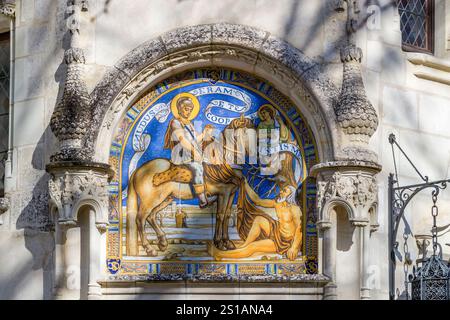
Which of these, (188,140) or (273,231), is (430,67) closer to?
(273,231)

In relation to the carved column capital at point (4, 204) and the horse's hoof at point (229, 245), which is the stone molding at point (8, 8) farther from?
the horse's hoof at point (229, 245)

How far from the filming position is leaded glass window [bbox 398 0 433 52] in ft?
61.1

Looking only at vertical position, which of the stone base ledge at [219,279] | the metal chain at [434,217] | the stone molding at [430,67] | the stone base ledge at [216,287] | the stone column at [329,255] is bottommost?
the stone base ledge at [216,287]

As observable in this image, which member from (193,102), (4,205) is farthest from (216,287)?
(4,205)

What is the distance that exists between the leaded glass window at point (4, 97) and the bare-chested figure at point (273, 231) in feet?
9.62

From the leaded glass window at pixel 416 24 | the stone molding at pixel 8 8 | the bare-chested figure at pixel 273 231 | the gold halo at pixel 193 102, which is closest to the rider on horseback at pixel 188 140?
the gold halo at pixel 193 102

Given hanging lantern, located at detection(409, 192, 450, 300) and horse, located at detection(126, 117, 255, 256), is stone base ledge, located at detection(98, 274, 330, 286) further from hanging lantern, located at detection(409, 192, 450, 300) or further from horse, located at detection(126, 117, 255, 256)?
hanging lantern, located at detection(409, 192, 450, 300)

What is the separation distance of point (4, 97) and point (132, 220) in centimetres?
254

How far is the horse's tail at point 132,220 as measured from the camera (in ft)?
57.2

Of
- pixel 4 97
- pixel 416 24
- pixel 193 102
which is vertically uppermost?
pixel 416 24

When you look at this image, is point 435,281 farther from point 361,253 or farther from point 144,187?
point 144,187

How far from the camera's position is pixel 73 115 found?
1722 cm

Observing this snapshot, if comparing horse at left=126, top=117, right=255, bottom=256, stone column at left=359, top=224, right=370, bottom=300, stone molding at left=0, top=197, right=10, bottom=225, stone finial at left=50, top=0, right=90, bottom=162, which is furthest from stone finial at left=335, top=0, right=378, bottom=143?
stone molding at left=0, top=197, right=10, bottom=225

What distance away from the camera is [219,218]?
57.3ft
